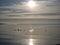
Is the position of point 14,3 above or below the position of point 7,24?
above

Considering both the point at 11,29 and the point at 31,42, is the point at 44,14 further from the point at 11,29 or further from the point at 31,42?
the point at 31,42

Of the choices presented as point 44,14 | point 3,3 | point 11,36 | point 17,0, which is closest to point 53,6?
point 44,14

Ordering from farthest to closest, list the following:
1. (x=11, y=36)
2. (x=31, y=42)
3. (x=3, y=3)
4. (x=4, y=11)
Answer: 1. (x=3, y=3)
2. (x=4, y=11)
3. (x=11, y=36)
4. (x=31, y=42)

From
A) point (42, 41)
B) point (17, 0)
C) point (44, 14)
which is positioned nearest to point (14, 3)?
point (17, 0)

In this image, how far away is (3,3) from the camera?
5629 millimetres

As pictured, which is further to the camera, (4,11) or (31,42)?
(4,11)

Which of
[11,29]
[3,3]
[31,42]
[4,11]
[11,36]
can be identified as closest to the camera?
[31,42]

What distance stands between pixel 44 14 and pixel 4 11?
1237 millimetres

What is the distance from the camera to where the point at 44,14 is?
488cm

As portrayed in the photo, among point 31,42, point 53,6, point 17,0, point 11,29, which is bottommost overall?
point 31,42

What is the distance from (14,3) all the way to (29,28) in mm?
1858

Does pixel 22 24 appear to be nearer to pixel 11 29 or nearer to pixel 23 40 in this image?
pixel 11 29

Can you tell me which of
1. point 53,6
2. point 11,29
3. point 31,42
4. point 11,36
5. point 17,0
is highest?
point 17,0

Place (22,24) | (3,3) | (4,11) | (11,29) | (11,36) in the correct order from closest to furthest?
(11,36) → (11,29) → (22,24) → (4,11) → (3,3)
